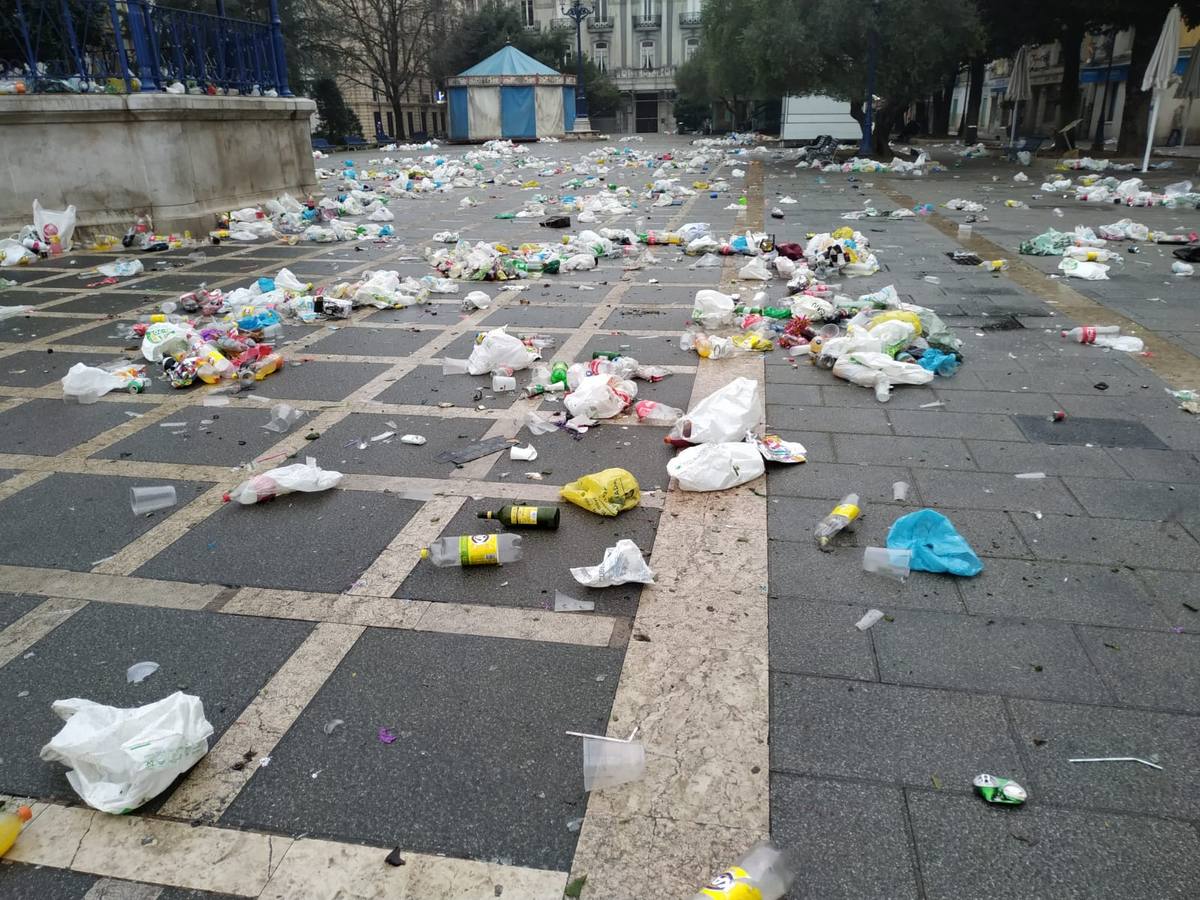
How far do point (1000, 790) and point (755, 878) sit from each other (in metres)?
0.64

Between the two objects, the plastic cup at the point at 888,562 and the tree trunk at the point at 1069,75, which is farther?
the tree trunk at the point at 1069,75

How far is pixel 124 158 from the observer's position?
403 inches

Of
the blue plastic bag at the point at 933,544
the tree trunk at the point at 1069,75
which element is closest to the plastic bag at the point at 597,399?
the blue plastic bag at the point at 933,544

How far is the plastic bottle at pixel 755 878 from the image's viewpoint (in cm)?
166

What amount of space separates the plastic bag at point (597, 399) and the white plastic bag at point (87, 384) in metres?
2.75

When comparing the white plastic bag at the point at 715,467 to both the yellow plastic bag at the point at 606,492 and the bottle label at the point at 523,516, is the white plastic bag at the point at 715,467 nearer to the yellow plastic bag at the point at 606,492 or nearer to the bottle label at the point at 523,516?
the yellow plastic bag at the point at 606,492

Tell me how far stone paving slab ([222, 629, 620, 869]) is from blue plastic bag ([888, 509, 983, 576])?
118cm

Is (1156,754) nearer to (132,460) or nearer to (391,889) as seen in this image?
(391,889)

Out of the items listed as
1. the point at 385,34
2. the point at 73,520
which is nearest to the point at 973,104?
the point at 385,34

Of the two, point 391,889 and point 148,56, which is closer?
point 391,889

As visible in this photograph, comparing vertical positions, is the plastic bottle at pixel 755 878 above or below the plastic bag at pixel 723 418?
below

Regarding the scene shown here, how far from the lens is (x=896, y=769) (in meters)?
2.00

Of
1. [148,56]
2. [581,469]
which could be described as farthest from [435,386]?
[148,56]

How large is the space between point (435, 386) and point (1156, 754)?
395cm
